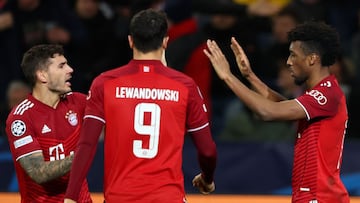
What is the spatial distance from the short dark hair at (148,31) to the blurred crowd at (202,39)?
387cm

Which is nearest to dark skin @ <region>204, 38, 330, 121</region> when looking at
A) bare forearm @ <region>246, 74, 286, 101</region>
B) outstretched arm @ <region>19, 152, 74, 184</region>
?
bare forearm @ <region>246, 74, 286, 101</region>

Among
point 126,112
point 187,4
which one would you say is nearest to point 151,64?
point 126,112

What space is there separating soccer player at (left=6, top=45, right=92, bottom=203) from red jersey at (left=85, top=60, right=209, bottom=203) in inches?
20.2


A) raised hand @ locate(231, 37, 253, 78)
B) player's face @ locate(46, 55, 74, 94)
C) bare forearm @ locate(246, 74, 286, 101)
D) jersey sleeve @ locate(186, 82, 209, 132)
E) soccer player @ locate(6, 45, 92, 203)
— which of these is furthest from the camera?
bare forearm @ locate(246, 74, 286, 101)

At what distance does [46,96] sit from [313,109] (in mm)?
1756

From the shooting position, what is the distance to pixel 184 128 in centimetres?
628

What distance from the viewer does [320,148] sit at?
6551mm

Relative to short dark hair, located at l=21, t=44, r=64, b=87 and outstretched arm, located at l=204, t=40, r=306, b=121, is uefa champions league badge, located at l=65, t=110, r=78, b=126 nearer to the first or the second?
short dark hair, located at l=21, t=44, r=64, b=87

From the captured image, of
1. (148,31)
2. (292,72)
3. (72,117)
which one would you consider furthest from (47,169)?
(292,72)

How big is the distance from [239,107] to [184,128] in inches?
171

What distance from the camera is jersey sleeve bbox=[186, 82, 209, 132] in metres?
6.25

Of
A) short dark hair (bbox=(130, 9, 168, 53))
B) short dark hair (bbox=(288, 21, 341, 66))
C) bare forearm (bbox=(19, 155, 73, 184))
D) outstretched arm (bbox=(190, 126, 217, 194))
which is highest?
short dark hair (bbox=(130, 9, 168, 53))

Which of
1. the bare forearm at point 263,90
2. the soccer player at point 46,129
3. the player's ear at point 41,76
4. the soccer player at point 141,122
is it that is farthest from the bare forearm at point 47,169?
the bare forearm at point 263,90

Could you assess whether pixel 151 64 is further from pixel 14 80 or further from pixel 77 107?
pixel 14 80
